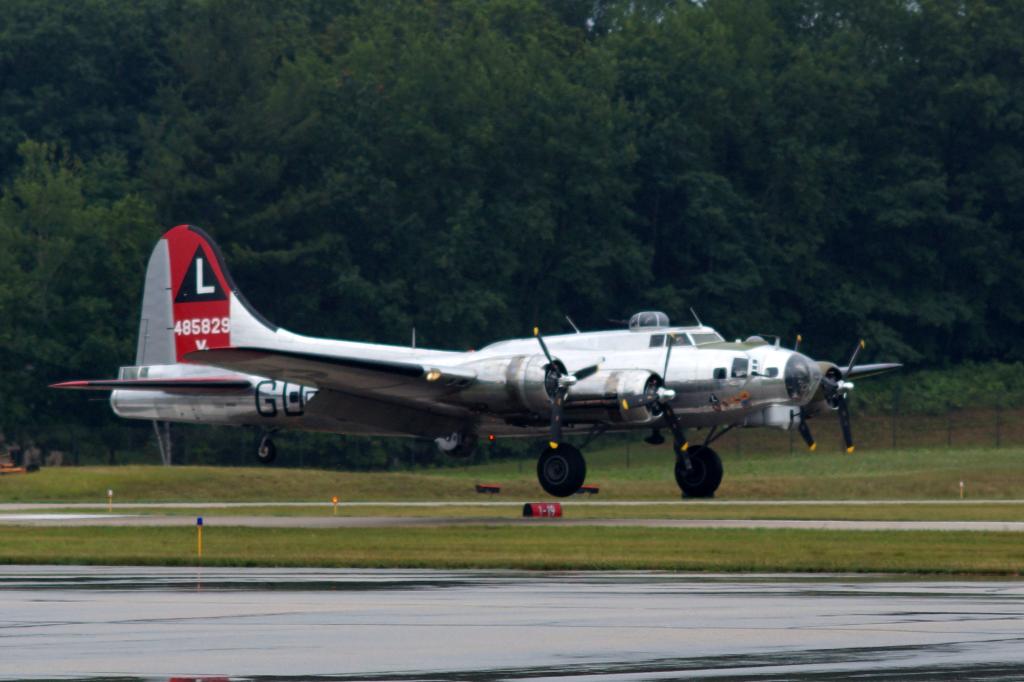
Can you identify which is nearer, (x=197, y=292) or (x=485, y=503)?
(x=197, y=292)

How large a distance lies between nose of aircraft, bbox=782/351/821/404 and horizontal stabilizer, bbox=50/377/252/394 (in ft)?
52.0

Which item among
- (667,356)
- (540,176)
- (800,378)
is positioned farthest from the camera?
(540,176)

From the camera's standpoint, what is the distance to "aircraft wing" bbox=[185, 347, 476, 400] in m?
40.6

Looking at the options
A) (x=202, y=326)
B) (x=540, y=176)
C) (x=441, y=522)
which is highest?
(x=540, y=176)

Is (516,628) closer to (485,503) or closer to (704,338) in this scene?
(704,338)

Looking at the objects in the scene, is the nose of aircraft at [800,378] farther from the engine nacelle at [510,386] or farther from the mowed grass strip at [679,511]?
the engine nacelle at [510,386]

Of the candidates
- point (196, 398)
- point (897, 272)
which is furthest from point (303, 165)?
point (196, 398)

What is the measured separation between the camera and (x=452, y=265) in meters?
91.1

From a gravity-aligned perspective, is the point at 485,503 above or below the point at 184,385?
below

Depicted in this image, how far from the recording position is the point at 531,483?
2468 inches

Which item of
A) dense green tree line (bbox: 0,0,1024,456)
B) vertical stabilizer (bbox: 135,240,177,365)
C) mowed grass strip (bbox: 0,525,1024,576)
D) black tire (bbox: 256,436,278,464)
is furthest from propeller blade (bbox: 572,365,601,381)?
dense green tree line (bbox: 0,0,1024,456)

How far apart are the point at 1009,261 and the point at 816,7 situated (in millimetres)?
22162

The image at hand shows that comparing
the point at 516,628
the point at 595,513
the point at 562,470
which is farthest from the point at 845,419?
the point at 516,628

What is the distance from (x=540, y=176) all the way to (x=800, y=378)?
54.3 m
